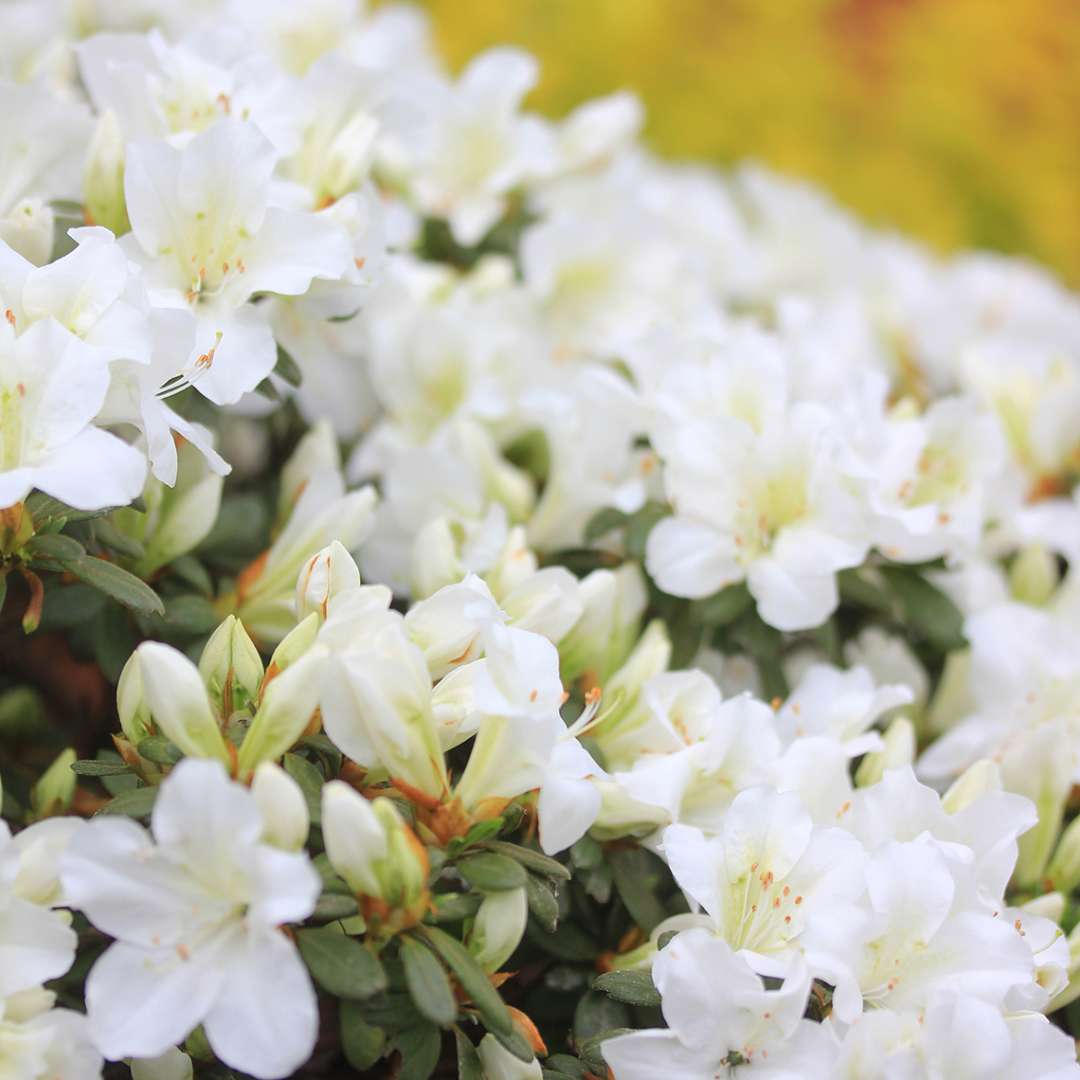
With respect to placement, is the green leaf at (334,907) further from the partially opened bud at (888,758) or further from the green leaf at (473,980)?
the partially opened bud at (888,758)

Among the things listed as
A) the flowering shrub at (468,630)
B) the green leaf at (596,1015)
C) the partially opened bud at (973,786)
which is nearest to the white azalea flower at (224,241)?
the flowering shrub at (468,630)

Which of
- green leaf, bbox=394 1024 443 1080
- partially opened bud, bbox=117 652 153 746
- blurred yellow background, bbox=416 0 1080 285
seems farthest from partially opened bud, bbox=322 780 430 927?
blurred yellow background, bbox=416 0 1080 285

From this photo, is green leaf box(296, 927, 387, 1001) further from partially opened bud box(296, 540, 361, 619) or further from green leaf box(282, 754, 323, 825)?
partially opened bud box(296, 540, 361, 619)

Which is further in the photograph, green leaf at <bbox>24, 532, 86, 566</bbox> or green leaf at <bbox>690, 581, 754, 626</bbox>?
green leaf at <bbox>690, 581, 754, 626</bbox>

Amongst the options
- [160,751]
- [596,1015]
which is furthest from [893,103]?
[160,751]

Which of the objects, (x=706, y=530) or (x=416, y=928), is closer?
(x=416, y=928)

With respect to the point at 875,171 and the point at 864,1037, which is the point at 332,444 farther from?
the point at 875,171

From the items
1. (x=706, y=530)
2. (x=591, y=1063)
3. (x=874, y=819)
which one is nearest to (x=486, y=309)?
(x=706, y=530)
